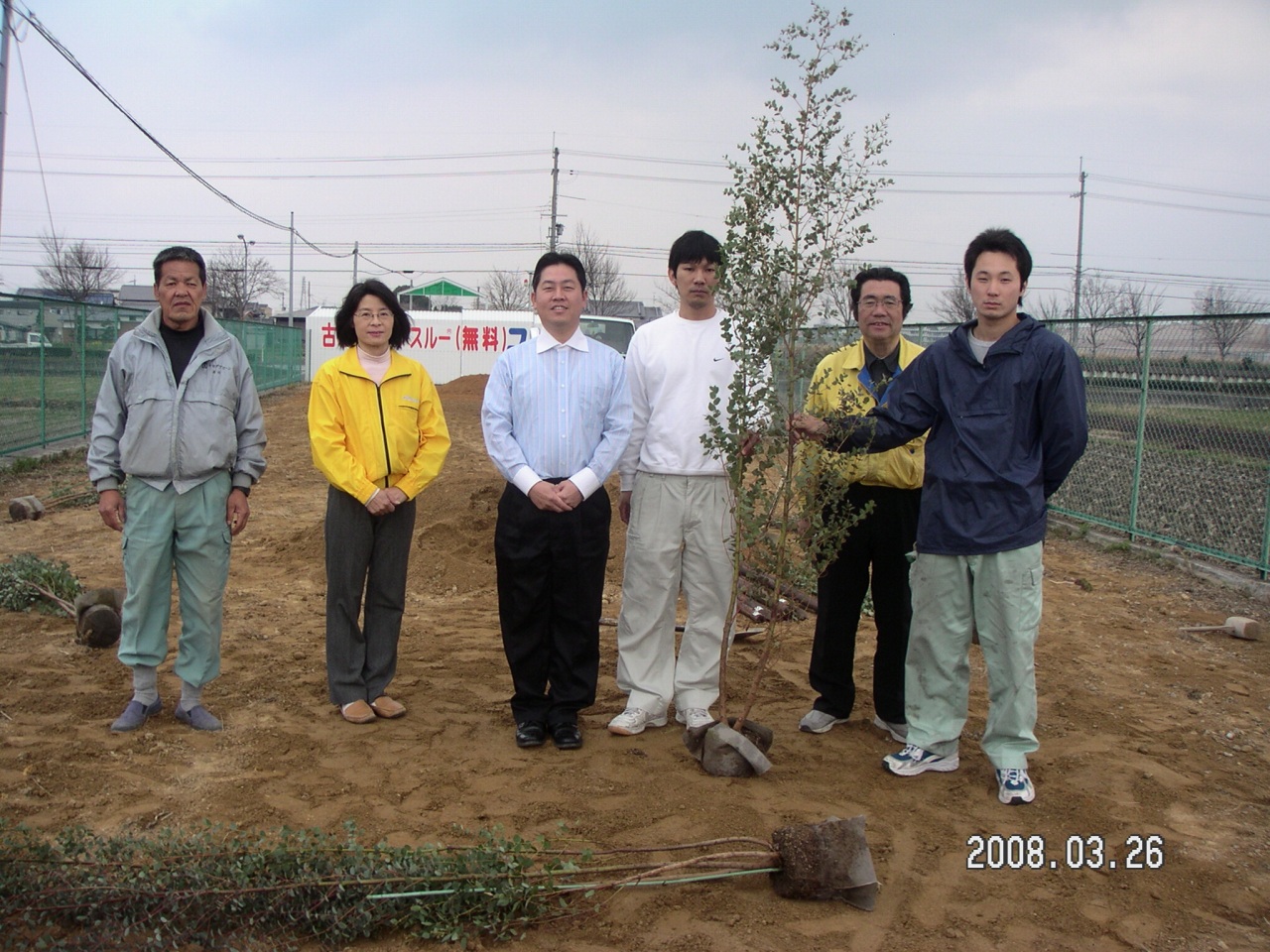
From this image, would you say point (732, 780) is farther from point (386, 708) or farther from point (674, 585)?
point (386, 708)

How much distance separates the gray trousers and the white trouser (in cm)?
99

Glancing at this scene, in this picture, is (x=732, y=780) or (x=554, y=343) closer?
(x=732, y=780)

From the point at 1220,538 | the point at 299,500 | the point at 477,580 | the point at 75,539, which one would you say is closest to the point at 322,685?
the point at 477,580

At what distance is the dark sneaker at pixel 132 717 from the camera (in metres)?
4.05

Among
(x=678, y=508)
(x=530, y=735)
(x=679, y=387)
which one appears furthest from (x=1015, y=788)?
(x=679, y=387)

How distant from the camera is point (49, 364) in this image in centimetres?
1188

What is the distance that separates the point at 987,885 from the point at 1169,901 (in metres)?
0.52

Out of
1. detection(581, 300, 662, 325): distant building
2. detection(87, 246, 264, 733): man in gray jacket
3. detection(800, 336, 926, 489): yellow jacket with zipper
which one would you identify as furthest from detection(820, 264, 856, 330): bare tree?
detection(581, 300, 662, 325): distant building

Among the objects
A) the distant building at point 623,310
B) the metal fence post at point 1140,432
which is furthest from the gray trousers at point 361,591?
the distant building at point 623,310

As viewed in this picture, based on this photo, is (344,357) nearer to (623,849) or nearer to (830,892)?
(623,849)

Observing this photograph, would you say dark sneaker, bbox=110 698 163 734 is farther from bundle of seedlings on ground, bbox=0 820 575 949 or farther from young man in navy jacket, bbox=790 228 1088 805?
young man in navy jacket, bbox=790 228 1088 805

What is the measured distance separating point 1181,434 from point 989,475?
19.6 ft
